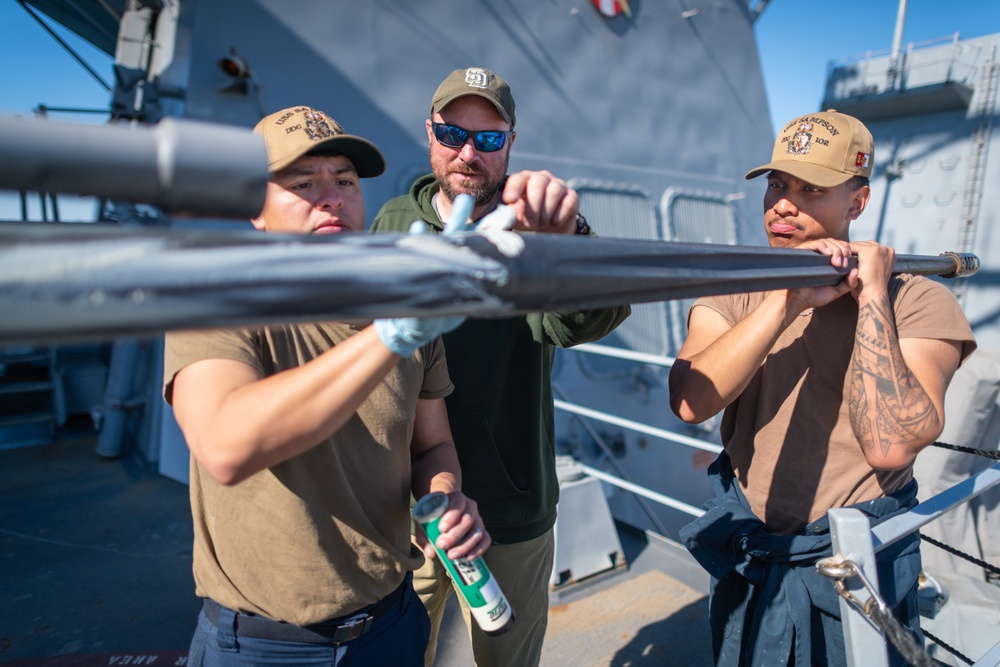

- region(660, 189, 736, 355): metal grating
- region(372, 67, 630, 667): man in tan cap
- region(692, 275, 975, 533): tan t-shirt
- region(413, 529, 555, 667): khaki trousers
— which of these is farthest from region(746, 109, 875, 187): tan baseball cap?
region(660, 189, 736, 355): metal grating

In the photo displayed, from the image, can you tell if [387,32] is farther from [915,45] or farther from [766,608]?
[915,45]

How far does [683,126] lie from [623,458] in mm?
3201

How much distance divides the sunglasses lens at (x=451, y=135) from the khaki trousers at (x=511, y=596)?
46.4 inches

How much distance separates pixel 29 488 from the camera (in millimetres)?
3789

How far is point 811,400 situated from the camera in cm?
143

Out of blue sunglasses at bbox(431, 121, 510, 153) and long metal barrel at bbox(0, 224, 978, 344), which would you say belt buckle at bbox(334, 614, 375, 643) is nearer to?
long metal barrel at bbox(0, 224, 978, 344)

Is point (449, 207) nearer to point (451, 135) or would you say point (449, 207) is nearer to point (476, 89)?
point (451, 135)

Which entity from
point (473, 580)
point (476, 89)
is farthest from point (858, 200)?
point (473, 580)

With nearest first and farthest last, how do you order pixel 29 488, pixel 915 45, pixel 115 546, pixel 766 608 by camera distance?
pixel 766 608 < pixel 115 546 < pixel 29 488 < pixel 915 45

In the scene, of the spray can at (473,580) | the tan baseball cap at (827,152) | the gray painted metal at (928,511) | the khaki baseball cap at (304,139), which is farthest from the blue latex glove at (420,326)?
the tan baseball cap at (827,152)

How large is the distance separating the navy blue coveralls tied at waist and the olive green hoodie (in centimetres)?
50

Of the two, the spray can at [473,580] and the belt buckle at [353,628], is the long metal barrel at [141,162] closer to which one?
→ the spray can at [473,580]

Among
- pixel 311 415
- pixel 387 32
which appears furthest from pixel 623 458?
pixel 311 415

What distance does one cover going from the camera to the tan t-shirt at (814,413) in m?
1.37
